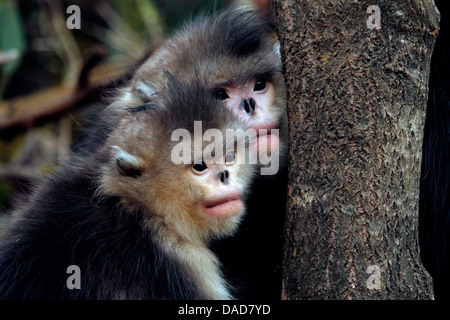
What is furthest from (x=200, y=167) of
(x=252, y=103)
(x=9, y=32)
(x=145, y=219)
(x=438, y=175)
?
(x=9, y=32)

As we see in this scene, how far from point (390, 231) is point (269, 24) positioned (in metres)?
1.68

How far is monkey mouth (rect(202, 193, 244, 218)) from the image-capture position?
109 inches

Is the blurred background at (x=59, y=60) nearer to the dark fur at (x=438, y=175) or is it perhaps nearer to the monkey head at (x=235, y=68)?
the monkey head at (x=235, y=68)

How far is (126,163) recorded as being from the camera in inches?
114

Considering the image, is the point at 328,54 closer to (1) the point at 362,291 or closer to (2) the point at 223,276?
(1) the point at 362,291

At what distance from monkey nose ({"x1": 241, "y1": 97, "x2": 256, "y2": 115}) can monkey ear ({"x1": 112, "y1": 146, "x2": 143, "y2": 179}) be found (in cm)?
70

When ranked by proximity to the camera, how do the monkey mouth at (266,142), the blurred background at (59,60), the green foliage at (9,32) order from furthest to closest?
the green foliage at (9,32)
the blurred background at (59,60)
the monkey mouth at (266,142)

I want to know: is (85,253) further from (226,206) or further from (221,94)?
(221,94)

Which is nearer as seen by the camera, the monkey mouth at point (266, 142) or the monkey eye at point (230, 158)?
the monkey eye at point (230, 158)

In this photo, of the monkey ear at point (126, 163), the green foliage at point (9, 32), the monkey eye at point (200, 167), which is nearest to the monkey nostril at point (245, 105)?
the monkey eye at point (200, 167)

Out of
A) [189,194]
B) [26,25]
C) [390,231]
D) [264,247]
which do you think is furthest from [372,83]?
[26,25]

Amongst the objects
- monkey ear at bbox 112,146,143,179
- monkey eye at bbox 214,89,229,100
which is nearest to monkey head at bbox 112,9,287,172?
monkey eye at bbox 214,89,229,100

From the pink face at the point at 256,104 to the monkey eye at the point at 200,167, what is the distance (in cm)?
36

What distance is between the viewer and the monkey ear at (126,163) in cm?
290
